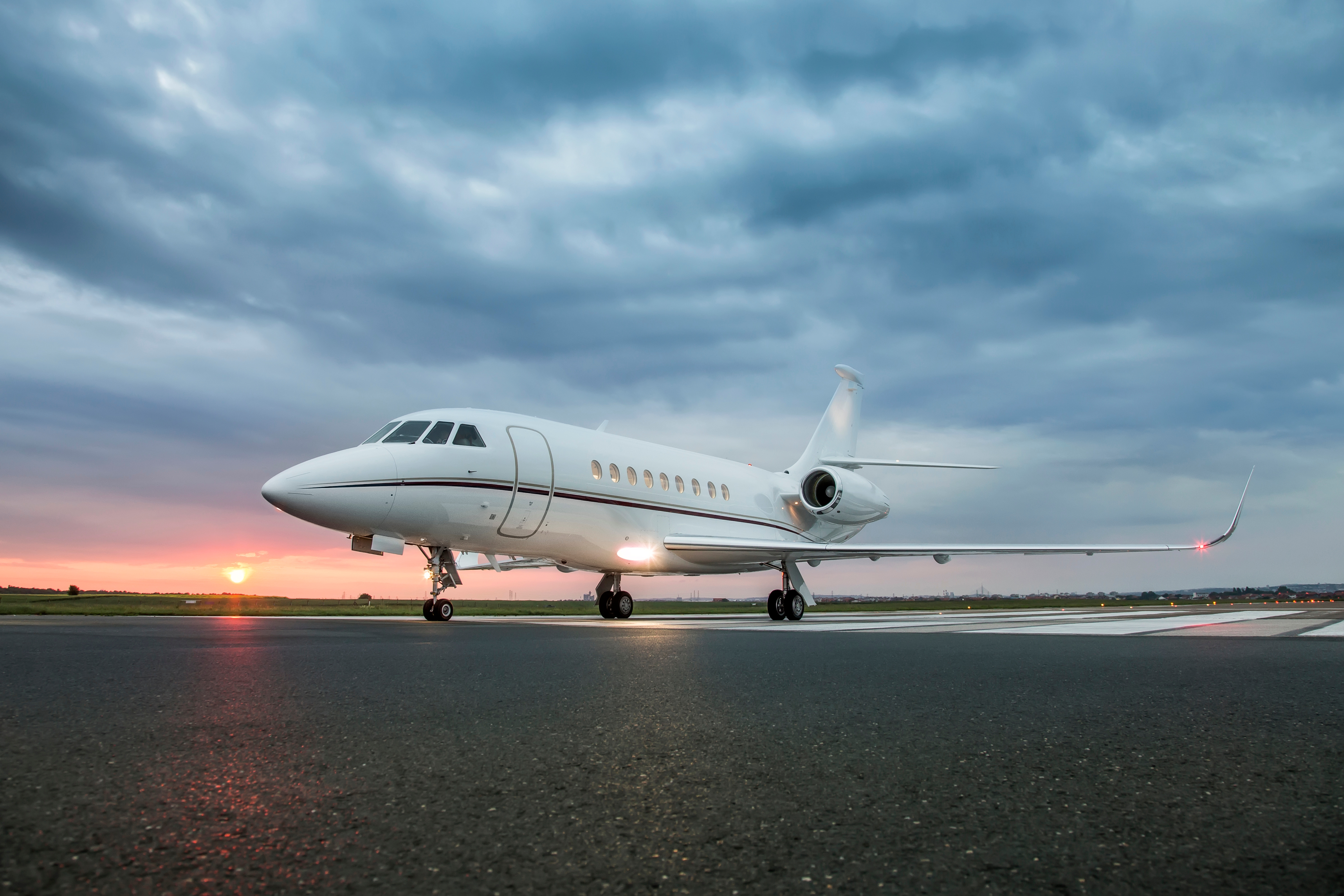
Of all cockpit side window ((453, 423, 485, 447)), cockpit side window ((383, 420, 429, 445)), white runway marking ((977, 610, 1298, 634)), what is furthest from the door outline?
white runway marking ((977, 610, 1298, 634))

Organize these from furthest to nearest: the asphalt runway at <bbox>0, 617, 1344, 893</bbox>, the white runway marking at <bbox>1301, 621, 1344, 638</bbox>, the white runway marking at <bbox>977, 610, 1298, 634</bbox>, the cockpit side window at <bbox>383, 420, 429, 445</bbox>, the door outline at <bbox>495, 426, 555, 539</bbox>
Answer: the door outline at <bbox>495, 426, 555, 539</bbox>, the cockpit side window at <bbox>383, 420, 429, 445</bbox>, the white runway marking at <bbox>977, 610, 1298, 634</bbox>, the white runway marking at <bbox>1301, 621, 1344, 638</bbox>, the asphalt runway at <bbox>0, 617, 1344, 893</bbox>

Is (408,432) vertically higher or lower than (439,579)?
higher

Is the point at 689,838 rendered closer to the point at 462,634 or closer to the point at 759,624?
the point at 462,634

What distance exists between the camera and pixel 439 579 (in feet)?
48.9

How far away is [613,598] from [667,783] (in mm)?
16709

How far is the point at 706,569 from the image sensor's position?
20031 millimetres

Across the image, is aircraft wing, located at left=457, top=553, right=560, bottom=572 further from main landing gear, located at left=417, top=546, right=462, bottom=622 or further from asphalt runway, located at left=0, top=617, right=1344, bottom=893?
asphalt runway, located at left=0, top=617, right=1344, bottom=893

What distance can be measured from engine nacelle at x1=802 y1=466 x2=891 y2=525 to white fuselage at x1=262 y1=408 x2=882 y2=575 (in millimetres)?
3132

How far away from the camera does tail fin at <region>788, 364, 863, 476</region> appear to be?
26.6m

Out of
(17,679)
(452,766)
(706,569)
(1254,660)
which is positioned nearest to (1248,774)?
(452,766)

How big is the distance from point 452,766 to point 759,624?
492 inches

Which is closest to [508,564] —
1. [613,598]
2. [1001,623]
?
[613,598]

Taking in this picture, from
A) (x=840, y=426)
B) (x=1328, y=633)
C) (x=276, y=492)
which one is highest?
(x=840, y=426)

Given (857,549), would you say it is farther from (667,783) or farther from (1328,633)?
(667,783)
